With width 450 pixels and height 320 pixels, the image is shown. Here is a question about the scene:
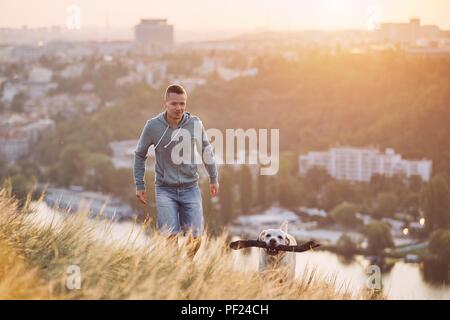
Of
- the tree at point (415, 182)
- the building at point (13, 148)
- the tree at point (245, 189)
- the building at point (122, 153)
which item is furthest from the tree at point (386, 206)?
the building at point (13, 148)

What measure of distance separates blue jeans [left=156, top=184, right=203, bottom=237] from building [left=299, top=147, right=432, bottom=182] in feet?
110

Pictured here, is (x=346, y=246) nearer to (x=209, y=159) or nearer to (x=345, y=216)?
(x=345, y=216)

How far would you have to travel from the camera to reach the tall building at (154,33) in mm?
42969

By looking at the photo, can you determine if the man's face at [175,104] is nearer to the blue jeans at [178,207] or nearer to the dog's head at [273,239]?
the blue jeans at [178,207]

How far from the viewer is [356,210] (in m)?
34.1

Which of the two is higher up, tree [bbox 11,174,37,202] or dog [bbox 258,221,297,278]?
dog [bbox 258,221,297,278]

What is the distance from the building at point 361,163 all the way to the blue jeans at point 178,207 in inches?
1318

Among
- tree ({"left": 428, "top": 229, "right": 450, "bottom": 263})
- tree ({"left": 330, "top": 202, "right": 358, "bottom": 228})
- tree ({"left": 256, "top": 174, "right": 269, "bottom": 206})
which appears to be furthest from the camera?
tree ({"left": 256, "top": 174, "right": 269, "bottom": 206})

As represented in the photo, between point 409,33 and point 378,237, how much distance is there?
865 centimetres

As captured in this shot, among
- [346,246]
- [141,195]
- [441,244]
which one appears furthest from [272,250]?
[346,246]

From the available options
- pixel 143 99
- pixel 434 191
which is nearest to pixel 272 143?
pixel 143 99

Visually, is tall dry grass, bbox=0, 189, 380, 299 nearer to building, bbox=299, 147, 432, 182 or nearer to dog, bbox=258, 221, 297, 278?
dog, bbox=258, 221, 297, 278

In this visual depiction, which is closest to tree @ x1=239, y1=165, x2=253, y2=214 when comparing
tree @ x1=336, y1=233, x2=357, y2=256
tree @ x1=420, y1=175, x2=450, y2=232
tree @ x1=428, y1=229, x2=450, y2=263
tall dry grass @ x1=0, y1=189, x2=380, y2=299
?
tree @ x1=336, y1=233, x2=357, y2=256

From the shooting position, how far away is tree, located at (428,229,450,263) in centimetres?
2408
